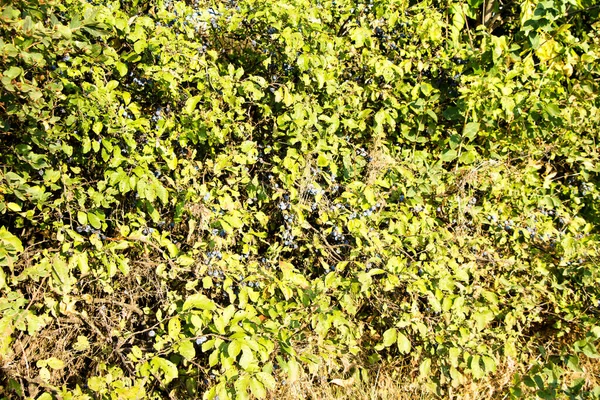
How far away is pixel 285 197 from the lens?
2.98 meters

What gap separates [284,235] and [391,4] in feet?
4.47

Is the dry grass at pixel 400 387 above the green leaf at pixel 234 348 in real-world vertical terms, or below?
below

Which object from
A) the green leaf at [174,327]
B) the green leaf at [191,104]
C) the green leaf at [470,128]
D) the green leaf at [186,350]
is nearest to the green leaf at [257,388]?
the green leaf at [186,350]

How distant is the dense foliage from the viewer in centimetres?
249

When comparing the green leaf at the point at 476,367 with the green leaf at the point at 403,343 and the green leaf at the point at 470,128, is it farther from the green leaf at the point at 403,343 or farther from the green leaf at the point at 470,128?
the green leaf at the point at 470,128

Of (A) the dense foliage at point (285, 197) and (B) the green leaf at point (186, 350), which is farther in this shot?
(A) the dense foliage at point (285, 197)

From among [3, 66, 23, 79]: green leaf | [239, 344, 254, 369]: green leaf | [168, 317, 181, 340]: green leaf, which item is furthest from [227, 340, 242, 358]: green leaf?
[3, 66, 23, 79]: green leaf

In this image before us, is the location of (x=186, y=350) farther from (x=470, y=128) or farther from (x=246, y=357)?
(x=470, y=128)

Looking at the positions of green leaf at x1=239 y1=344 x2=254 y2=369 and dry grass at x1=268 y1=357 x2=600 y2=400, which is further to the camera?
dry grass at x1=268 y1=357 x2=600 y2=400

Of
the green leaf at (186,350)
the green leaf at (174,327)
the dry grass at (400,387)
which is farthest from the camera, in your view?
the dry grass at (400,387)

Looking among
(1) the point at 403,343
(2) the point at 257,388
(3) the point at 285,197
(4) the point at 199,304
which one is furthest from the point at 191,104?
(1) the point at 403,343

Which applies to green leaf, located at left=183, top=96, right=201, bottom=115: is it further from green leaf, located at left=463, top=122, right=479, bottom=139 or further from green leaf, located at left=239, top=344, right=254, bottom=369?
green leaf, located at left=463, top=122, right=479, bottom=139

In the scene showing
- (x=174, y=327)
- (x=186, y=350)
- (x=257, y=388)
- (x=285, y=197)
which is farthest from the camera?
(x=285, y=197)

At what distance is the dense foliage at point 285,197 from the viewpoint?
8.18 feet
